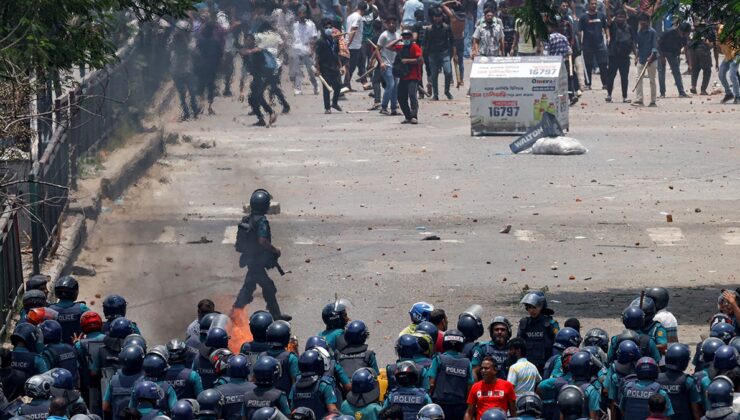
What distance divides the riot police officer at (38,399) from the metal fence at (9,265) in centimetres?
422

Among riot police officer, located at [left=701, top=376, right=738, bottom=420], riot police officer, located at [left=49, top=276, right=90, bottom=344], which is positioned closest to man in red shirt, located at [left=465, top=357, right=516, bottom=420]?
riot police officer, located at [left=701, top=376, right=738, bottom=420]

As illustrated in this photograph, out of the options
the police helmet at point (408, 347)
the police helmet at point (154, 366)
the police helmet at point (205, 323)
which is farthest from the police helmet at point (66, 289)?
the police helmet at point (408, 347)

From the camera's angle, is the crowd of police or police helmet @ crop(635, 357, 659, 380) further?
police helmet @ crop(635, 357, 659, 380)

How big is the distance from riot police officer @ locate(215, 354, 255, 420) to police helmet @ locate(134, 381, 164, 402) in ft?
1.53

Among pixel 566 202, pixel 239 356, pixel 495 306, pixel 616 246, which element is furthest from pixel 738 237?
A: pixel 239 356

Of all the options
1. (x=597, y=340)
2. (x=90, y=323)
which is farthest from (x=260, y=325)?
(x=597, y=340)

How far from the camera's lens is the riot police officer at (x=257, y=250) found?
553 inches

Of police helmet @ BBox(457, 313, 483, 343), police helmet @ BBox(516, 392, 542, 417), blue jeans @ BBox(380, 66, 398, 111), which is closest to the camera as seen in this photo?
police helmet @ BBox(516, 392, 542, 417)

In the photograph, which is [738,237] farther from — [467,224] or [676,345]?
[676,345]

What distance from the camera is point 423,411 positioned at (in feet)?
29.2

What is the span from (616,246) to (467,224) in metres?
2.30

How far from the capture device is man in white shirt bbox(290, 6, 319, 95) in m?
29.8

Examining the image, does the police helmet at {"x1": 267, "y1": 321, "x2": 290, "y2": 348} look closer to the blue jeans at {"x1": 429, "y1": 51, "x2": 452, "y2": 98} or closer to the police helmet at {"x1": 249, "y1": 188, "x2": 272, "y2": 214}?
the police helmet at {"x1": 249, "y1": 188, "x2": 272, "y2": 214}

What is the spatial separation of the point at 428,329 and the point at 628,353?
1594 millimetres
